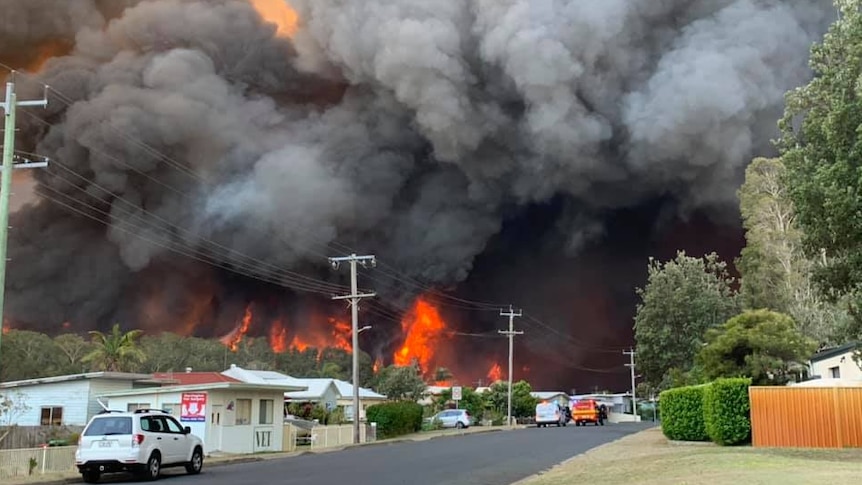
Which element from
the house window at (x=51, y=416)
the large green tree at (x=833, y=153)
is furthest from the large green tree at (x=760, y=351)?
the house window at (x=51, y=416)

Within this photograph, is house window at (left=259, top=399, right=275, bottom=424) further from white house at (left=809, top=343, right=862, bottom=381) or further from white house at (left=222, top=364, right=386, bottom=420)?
white house at (left=222, top=364, right=386, bottom=420)

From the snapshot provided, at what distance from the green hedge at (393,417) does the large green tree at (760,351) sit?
19359 mm

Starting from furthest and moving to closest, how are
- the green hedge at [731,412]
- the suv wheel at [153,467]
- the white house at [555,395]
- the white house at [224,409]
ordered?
the white house at [555,395]
the white house at [224,409]
the green hedge at [731,412]
the suv wheel at [153,467]

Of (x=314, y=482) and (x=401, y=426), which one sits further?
(x=401, y=426)

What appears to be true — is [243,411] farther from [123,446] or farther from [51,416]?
[123,446]

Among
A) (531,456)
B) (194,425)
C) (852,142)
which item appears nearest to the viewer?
(852,142)

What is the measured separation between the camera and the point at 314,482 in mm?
16578

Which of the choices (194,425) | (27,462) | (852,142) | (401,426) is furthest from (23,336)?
(852,142)

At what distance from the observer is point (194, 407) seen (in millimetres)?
29156

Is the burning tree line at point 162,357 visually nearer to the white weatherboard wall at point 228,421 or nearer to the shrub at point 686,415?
the white weatherboard wall at point 228,421

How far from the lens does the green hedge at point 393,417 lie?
44.6 metres

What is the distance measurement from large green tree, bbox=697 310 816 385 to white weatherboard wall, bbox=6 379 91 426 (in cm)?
2659

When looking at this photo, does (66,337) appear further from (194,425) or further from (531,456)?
(531,456)

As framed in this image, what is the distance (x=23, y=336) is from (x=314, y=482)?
65311 mm
